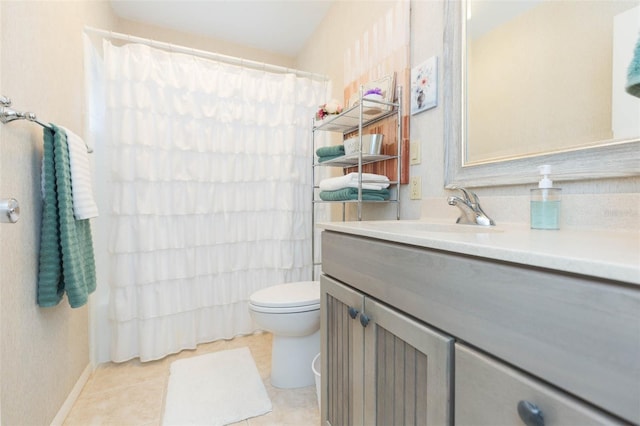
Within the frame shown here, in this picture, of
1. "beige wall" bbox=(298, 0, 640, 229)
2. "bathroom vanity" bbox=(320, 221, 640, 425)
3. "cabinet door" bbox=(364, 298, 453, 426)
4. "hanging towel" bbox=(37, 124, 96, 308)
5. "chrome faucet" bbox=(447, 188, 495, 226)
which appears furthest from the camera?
"hanging towel" bbox=(37, 124, 96, 308)

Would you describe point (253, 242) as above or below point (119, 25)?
below

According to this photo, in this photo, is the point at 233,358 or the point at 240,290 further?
the point at 240,290

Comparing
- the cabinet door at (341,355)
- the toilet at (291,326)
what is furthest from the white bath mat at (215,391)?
the cabinet door at (341,355)

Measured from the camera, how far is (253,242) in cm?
209

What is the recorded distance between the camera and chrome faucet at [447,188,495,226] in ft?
3.24

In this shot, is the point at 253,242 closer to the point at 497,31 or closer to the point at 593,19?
the point at 497,31

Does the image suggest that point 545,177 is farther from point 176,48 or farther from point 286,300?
point 176,48

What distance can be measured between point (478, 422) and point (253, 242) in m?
1.75

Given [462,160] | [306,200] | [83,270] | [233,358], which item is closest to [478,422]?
[462,160]

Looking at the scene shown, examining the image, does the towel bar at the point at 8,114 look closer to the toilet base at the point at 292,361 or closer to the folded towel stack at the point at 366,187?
the folded towel stack at the point at 366,187

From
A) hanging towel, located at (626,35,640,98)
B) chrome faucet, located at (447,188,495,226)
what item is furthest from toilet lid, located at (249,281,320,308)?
hanging towel, located at (626,35,640,98)

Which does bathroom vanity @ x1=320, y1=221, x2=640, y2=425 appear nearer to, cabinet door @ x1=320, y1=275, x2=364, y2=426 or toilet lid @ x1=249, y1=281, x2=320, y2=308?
cabinet door @ x1=320, y1=275, x2=364, y2=426

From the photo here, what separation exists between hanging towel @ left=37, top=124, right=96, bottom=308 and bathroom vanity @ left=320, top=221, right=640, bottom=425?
1.11 meters

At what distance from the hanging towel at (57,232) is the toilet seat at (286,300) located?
0.73 metres
